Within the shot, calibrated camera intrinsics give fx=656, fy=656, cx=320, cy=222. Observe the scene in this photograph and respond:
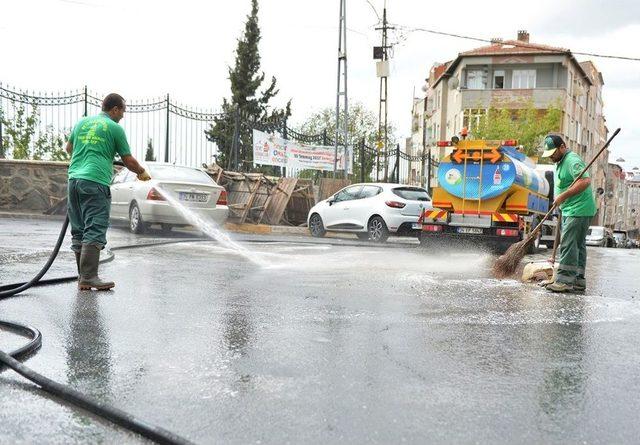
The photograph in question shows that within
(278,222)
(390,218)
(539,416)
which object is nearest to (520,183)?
(390,218)

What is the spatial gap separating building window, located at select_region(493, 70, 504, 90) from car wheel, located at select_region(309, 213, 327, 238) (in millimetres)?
35676

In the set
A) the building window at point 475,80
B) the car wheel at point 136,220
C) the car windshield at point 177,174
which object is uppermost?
the building window at point 475,80

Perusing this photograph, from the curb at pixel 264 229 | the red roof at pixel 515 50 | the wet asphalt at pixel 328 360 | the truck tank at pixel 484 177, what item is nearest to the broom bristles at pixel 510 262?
the wet asphalt at pixel 328 360

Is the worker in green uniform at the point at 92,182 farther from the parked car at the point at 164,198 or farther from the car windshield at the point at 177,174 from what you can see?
the car windshield at the point at 177,174

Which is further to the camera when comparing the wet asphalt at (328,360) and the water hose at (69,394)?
the wet asphalt at (328,360)

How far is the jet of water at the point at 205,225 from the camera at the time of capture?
11.6m

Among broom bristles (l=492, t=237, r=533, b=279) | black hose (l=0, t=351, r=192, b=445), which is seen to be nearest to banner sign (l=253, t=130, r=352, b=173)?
broom bristles (l=492, t=237, r=533, b=279)

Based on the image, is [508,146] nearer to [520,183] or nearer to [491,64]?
[520,183]

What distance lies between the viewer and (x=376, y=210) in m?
15.9

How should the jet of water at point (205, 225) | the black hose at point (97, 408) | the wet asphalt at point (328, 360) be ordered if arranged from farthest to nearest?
the jet of water at point (205, 225) < the wet asphalt at point (328, 360) < the black hose at point (97, 408)

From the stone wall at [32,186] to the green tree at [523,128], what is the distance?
27653mm

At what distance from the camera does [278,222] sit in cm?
1866

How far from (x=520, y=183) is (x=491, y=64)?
38.4 meters

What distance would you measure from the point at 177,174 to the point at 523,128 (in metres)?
30.9
